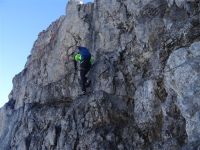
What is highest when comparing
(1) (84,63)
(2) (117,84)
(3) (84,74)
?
(1) (84,63)

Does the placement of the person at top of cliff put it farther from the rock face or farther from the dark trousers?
the rock face

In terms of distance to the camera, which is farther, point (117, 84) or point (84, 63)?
point (84, 63)

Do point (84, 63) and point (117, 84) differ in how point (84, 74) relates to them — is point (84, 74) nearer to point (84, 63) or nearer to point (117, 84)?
point (84, 63)

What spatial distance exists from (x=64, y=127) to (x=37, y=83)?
991cm

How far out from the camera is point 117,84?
2630cm

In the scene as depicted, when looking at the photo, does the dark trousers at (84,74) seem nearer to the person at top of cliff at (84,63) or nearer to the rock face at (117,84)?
the person at top of cliff at (84,63)

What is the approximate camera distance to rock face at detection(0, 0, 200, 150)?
19750 millimetres

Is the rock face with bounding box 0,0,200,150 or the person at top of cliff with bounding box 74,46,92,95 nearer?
the rock face with bounding box 0,0,200,150

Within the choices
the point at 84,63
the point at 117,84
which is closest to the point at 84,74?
the point at 84,63

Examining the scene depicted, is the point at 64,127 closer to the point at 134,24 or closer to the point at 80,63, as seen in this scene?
the point at 80,63

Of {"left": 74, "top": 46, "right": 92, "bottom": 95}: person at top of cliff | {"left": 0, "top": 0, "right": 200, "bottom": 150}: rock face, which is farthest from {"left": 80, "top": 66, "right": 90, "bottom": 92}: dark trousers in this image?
{"left": 0, "top": 0, "right": 200, "bottom": 150}: rock face

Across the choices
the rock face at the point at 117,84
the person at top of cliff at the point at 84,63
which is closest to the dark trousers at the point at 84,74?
the person at top of cliff at the point at 84,63

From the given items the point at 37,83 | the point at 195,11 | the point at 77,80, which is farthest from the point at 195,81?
the point at 37,83

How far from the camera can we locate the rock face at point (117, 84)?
778 inches
